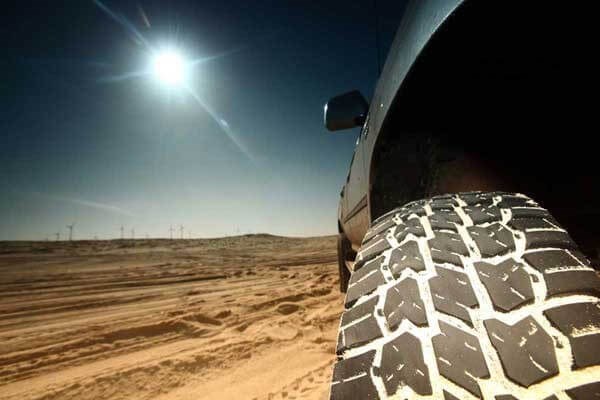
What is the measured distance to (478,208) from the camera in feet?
2.58

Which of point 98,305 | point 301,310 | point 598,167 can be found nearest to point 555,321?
point 598,167

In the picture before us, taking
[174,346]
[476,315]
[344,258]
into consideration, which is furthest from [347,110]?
[174,346]

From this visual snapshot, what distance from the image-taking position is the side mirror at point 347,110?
186cm

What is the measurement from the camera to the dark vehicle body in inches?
31.6

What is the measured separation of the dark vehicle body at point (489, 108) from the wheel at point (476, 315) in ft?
1.25

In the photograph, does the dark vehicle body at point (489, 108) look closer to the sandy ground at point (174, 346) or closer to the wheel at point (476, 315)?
the wheel at point (476, 315)

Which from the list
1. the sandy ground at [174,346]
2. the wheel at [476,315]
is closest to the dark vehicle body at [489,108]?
the wheel at [476,315]

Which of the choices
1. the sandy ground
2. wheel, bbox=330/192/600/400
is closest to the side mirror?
wheel, bbox=330/192/600/400

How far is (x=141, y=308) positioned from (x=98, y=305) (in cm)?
82

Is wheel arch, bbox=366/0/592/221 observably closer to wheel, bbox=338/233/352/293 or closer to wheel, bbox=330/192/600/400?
wheel, bbox=330/192/600/400

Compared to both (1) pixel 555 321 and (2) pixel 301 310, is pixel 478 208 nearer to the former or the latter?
(1) pixel 555 321

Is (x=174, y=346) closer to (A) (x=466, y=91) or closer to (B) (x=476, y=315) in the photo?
(B) (x=476, y=315)

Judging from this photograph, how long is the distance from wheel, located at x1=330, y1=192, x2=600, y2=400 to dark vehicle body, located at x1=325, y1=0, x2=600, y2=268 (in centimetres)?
38

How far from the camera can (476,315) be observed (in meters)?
0.56
